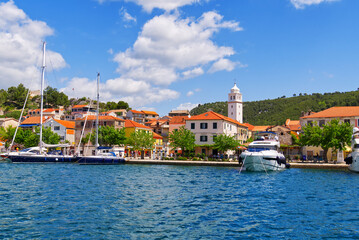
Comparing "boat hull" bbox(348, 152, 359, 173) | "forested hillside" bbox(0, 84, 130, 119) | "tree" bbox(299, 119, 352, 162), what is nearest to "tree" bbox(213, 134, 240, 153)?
"tree" bbox(299, 119, 352, 162)

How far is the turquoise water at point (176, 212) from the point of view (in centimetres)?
1391

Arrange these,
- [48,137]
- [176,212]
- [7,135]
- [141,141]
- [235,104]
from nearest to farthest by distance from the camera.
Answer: [176,212] < [141,141] < [48,137] < [7,135] < [235,104]

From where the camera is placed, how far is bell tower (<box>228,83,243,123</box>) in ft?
350

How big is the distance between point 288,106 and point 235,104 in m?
69.2

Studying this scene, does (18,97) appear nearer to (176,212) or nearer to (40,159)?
(40,159)

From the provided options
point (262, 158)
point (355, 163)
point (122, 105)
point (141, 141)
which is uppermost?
point (122, 105)

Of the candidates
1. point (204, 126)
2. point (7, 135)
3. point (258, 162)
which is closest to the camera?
point (258, 162)

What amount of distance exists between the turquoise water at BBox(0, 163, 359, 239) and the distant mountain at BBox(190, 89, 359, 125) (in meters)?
114

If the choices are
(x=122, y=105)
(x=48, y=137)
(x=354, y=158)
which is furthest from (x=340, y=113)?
(x=122, y=105)

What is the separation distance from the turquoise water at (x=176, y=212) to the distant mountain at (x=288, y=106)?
114 m

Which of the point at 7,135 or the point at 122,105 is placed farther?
the point at 122,105

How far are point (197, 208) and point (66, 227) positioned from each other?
24.2 feet

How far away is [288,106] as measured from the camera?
16562cm

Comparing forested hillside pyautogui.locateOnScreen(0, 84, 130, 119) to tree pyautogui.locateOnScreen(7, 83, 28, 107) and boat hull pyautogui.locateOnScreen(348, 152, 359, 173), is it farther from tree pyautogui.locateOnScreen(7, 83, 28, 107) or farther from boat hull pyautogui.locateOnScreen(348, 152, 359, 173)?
boat hull pyautogui.locateOnScreen(348, 152, 359, 173)
